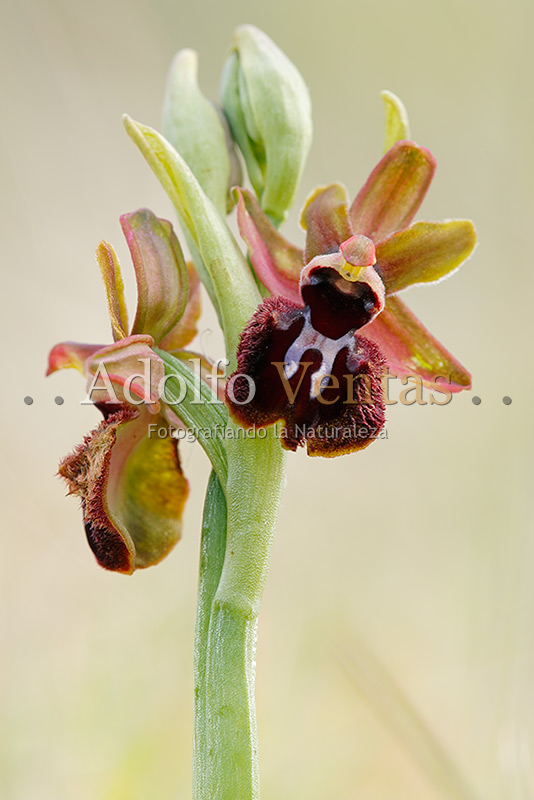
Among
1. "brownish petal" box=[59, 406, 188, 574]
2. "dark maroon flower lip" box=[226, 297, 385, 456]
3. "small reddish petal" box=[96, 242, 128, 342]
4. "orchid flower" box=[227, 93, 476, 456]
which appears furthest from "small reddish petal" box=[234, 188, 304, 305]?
"brownish petal" box=[59, 406, 188, 574]

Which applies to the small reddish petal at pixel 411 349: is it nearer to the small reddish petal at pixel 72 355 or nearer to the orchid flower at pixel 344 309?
the orchid flower at pixel 344 309

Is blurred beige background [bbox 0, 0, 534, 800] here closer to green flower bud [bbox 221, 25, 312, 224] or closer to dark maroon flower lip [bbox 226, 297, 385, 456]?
dark maroon flower lip [bbox 226, 297, 385, 456]

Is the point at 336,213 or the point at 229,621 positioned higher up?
the point at 336,213

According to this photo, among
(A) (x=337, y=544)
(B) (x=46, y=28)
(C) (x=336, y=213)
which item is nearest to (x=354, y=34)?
(B) (x=46, y=28)

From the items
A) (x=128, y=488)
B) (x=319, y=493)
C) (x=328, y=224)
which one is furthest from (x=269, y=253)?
(x=319, y=493)

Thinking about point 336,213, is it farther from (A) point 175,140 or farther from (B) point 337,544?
(B) point 337,544

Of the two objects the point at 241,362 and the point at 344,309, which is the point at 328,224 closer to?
the point at 344,309

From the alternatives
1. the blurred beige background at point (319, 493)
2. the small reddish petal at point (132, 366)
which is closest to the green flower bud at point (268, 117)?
the small reddish petal at point (132, 366)
